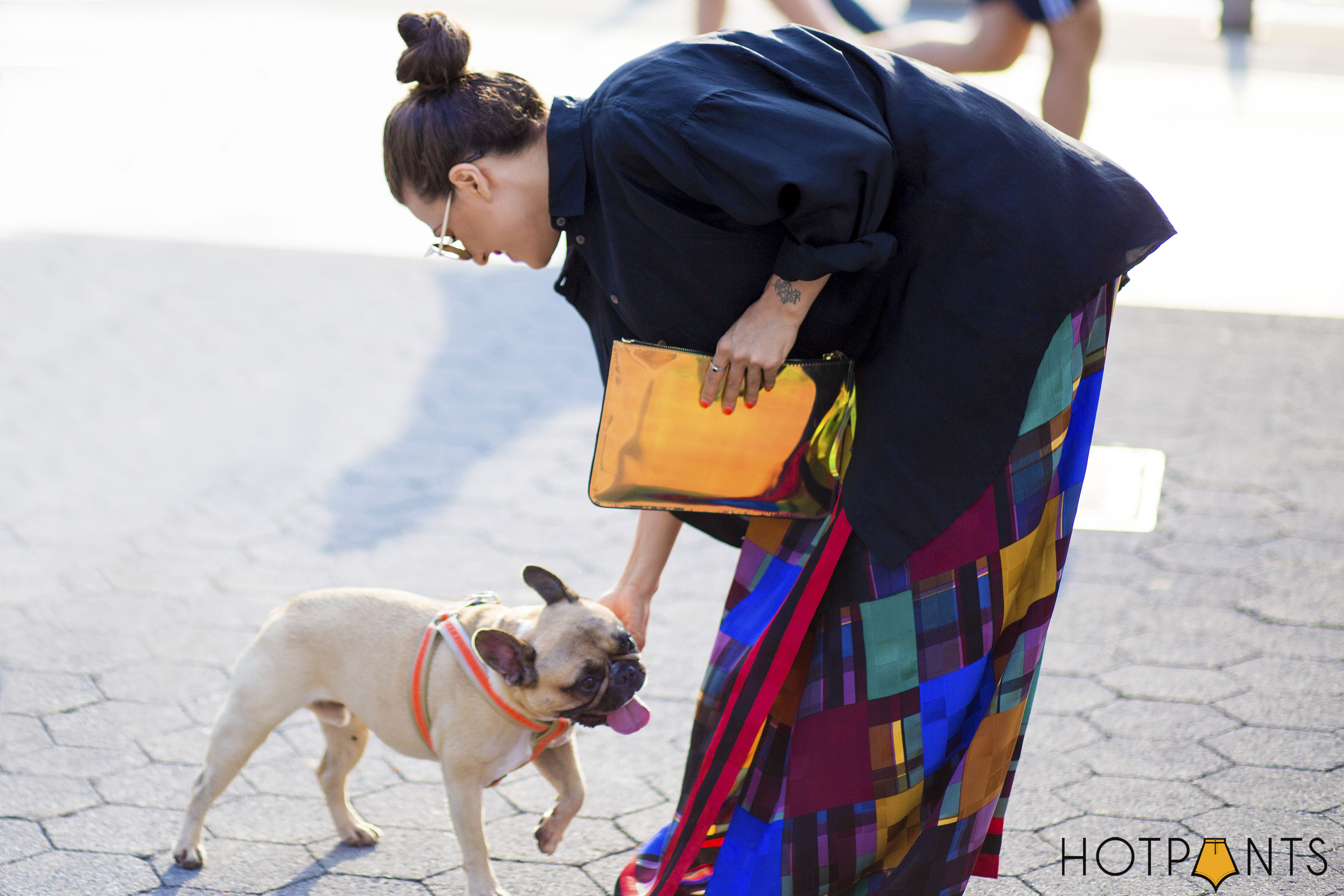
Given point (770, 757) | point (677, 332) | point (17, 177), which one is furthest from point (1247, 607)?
point (17, 177)

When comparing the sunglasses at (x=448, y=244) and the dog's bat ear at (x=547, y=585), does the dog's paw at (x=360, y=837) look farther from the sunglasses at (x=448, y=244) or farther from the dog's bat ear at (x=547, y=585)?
the sunglasses at (x=448, y=244)

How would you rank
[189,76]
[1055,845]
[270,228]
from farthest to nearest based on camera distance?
1. [189,76]
2. [270,228]
3. [1055,845]

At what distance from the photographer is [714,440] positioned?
7.73 ft

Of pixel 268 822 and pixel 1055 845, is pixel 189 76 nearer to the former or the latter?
pixel 268 822

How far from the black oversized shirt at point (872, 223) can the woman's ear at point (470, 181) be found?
137mm

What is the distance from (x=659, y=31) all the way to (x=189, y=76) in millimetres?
5227

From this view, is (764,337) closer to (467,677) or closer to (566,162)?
(566,162)

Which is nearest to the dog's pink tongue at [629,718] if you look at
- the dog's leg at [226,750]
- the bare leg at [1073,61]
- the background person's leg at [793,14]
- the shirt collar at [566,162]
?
the dog's leg at [226,750]

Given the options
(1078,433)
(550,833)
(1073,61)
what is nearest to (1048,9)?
(1073,61)

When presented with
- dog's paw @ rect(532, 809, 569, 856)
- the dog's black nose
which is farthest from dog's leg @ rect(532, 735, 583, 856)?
the dog's black nose

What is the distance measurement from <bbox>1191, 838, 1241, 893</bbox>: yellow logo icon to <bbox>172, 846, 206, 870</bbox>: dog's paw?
2386 mm

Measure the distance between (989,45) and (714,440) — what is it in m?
4.05

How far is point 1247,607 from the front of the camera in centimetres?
411

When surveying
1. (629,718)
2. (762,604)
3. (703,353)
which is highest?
(703,353)
